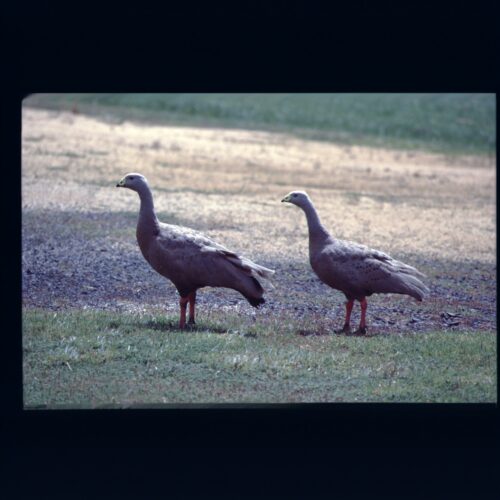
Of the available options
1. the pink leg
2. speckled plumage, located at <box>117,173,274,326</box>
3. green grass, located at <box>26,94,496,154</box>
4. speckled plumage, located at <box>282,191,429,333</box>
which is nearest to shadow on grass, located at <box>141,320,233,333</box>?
speckled plumage, located at <box>117,173,274,326</box>

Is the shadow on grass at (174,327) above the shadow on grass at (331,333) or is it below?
above

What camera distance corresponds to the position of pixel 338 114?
21547 mm

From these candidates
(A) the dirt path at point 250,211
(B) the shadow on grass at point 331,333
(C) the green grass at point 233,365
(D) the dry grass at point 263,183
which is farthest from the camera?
(D) the dry grass at point 263,183

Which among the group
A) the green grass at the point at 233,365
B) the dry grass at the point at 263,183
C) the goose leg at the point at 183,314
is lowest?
the green grass at the point at 233,365

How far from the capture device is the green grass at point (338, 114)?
64.4 feet

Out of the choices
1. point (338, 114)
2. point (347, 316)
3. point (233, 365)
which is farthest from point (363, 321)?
point (338, 114)

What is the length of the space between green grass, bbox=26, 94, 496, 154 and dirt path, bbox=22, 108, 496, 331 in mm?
1249

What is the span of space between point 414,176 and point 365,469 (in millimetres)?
9113

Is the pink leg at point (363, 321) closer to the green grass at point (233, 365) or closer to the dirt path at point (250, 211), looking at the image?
the green grass at point (233, 365)

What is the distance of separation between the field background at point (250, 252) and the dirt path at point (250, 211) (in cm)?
3

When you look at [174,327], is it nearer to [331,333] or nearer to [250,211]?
[331,333]

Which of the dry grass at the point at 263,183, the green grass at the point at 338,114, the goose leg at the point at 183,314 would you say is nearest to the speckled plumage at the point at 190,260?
the goose leg at the point at 183,314

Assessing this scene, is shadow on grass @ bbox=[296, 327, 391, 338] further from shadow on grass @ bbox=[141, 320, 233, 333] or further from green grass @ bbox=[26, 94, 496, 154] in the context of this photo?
green grass @ bbox=[26, 94, 496, 154]
